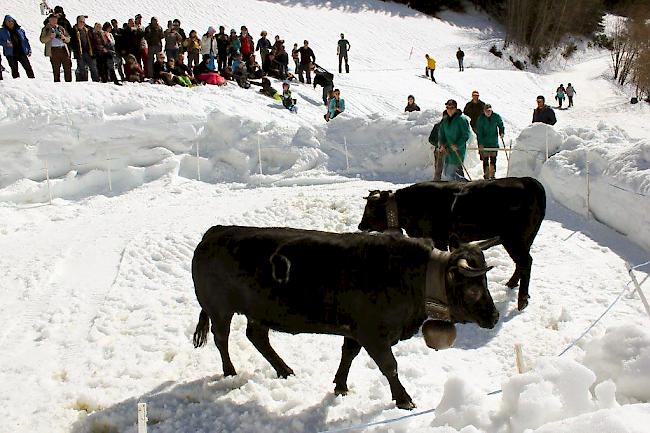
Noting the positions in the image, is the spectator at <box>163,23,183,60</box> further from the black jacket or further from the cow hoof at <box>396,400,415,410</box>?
the cow hoof at <box>396,400,415,410</box>

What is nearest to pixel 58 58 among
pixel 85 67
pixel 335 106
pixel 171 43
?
pixel 85 67

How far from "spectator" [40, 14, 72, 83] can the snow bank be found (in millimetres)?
9487

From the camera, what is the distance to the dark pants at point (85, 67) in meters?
14.4

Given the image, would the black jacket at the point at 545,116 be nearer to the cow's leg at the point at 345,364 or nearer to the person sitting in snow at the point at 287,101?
the person sitting in snow at the point at 287,101

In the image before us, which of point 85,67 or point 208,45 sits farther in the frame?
point 208,45

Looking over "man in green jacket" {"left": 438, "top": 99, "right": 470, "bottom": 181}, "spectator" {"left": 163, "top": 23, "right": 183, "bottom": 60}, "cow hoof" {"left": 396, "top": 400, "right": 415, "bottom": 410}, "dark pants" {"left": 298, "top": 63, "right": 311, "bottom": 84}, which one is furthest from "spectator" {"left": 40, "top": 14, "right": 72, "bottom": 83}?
"cow hoof" {"left": 396, "top": 400, "right": 415, "bottom": 410}

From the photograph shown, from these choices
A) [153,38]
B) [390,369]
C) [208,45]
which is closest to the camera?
[390,369]

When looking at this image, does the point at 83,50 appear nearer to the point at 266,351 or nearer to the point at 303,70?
the point at 303,70

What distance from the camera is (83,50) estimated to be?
14359 millimetres

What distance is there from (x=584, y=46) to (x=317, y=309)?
162ft

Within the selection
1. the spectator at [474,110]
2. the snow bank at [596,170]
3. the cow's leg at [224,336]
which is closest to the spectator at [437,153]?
the snow bank at [596,170]

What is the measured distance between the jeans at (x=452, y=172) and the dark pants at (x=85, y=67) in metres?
8.08

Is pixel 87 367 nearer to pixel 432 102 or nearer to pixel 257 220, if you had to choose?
pixel 257 220

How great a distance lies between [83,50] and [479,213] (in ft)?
34.6
